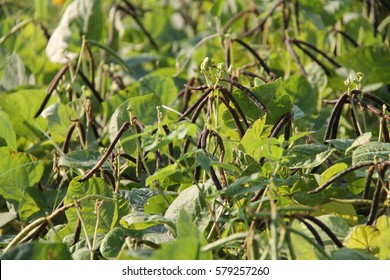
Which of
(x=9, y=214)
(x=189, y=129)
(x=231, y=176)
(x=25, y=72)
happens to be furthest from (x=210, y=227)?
(x=25, y=72)

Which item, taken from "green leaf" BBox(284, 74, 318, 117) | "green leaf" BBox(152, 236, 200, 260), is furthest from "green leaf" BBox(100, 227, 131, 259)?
"green leaf" BBox(284, 74, 318, 117)

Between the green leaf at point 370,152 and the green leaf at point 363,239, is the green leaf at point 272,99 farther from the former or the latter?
the green leaf at point 363,239

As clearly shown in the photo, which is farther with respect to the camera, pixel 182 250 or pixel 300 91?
pixel 300 91

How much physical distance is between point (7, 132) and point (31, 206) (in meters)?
0.20

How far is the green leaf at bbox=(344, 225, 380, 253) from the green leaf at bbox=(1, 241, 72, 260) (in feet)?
1.35

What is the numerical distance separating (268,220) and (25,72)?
4.01 feet

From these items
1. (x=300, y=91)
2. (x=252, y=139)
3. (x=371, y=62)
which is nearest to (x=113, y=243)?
(x=252, y=139)

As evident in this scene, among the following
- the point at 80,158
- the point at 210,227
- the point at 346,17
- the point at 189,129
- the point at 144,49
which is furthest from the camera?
the point at 144,49

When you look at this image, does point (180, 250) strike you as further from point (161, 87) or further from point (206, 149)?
point (161, 87)

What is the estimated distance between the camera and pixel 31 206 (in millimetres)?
1619

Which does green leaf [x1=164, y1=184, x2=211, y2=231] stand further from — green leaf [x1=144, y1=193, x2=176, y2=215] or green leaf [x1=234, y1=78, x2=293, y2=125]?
green leaf [x1=234, y1=78, x2=293, y2=125]

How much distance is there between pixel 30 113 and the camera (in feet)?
6.23

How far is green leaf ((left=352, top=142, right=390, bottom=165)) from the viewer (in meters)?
1.30

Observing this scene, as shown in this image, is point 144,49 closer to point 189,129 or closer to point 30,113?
point 30,113
